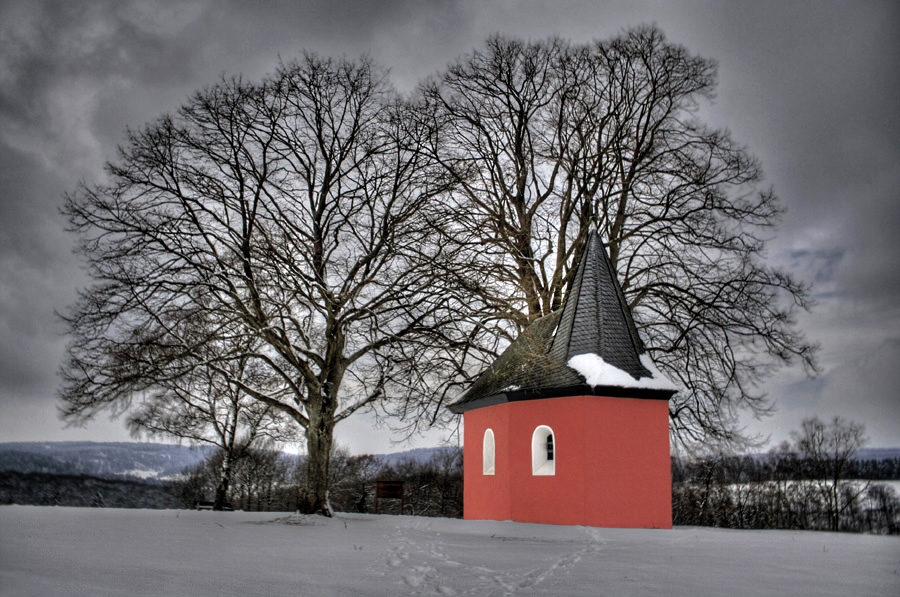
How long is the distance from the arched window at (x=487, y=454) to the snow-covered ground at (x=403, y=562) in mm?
4831

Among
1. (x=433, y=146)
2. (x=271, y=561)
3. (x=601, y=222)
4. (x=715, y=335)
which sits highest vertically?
(x=433, y=146)

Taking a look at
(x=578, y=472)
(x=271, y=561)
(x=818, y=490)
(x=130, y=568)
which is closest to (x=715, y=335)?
(x=578, y=472)

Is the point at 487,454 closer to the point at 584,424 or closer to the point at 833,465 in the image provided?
the point at 584,424

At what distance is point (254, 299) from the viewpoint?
1418cm

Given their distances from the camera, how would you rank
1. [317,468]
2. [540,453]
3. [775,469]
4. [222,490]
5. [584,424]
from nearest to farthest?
[584,424]
[540,453]
[317,468]
[222,490]
[775,469]

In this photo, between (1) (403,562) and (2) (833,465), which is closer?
(1) (403,562)

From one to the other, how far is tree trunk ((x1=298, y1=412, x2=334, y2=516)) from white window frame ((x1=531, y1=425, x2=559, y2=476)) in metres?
4.60

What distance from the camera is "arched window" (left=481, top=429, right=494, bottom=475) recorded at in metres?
16.0

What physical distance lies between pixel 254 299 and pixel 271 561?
845 cm

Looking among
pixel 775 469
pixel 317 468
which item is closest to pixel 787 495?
pixel 775 469

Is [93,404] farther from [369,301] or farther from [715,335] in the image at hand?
[715,335]

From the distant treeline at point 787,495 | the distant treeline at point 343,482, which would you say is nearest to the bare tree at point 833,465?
the distant treeline at point 787,495

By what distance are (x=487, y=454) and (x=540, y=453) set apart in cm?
235

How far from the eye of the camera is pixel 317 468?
564 inches
